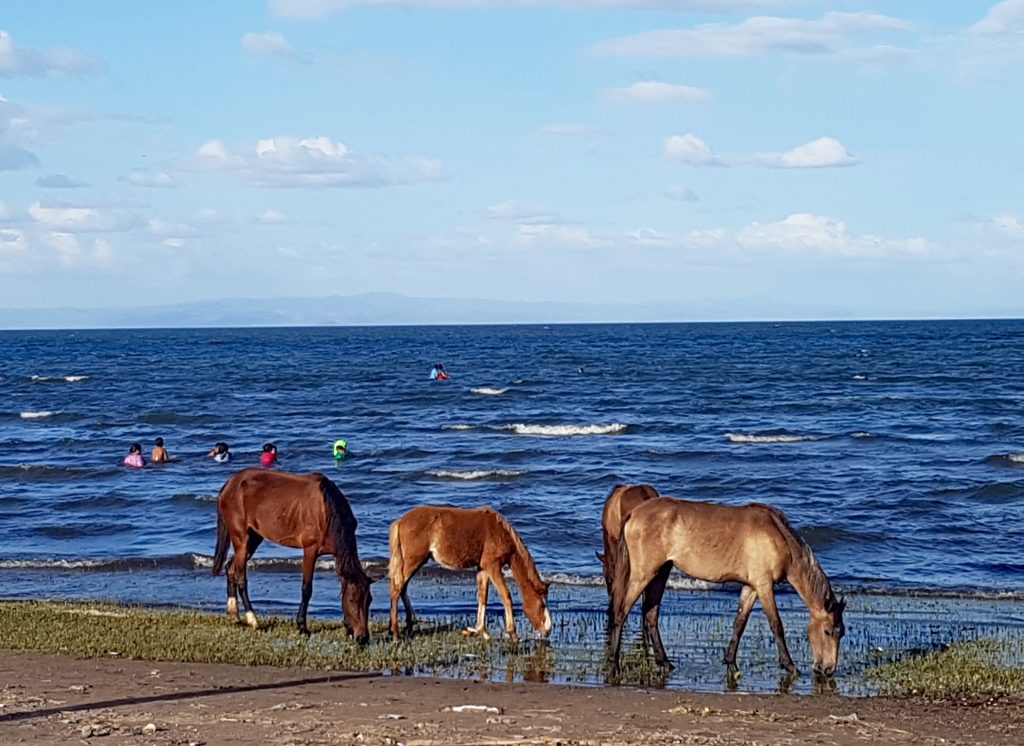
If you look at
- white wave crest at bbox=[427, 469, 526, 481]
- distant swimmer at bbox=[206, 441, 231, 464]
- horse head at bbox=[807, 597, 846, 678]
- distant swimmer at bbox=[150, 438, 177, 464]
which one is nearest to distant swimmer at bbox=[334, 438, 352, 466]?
distant swimmer at bbox=[206, 441, 231, 464]

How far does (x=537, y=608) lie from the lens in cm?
1386

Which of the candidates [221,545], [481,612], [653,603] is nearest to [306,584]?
[221,545]

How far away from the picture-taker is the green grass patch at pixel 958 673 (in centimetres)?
1138

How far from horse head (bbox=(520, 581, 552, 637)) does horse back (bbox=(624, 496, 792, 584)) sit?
1440 mm

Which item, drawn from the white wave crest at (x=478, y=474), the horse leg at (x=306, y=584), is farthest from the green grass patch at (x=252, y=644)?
the white wave crest at (x=478, y=474)

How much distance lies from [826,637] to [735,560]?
1041 millimetres

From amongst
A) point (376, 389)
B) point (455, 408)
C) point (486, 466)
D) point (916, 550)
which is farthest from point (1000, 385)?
point (916, 550)

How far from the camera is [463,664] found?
12.5 m

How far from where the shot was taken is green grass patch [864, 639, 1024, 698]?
11375 mm

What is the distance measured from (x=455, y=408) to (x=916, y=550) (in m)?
30.1

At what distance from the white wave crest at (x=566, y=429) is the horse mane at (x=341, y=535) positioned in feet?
85.1

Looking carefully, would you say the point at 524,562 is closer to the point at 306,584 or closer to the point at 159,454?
the point at 306,584

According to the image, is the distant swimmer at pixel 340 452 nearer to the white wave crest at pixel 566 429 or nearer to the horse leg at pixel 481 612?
the white wave crest at pixel 566 429

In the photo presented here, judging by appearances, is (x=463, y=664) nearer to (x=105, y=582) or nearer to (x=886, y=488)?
(x=105, y=582)
